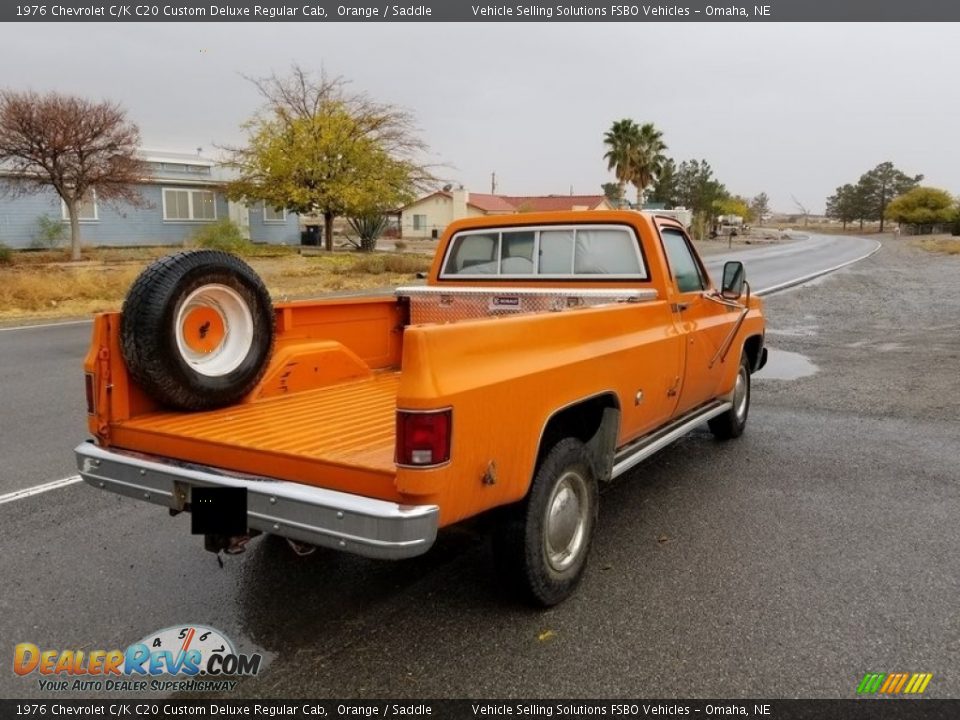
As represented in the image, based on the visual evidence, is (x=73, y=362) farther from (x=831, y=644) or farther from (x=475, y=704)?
(x=831, y=644)

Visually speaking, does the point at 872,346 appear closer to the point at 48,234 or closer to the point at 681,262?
the point at 681,262

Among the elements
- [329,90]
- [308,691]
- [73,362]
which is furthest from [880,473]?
[329,90]

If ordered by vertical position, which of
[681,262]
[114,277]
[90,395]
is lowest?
[114,277]

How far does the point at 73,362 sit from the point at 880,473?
9.03 meters

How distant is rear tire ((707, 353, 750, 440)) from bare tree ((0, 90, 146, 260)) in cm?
2612

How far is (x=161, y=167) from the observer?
37562mm

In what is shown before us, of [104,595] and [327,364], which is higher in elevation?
[327,364]

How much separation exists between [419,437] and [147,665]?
151 centimetres

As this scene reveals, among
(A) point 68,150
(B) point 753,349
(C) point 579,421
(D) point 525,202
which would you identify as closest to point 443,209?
(D) point 525,202

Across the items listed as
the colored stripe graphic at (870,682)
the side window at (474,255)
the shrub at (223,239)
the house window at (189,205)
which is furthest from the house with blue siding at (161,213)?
the colored stripe graphic at (870,682)

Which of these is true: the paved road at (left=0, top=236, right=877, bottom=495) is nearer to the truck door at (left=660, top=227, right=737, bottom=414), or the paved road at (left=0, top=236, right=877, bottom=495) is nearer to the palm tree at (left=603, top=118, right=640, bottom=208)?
the truck door at (left=660, top=227, right=737, bottom=414)

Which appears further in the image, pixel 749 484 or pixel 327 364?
pixel 749 484

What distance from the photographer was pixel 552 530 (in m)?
3.45

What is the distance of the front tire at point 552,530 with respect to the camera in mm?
3260
